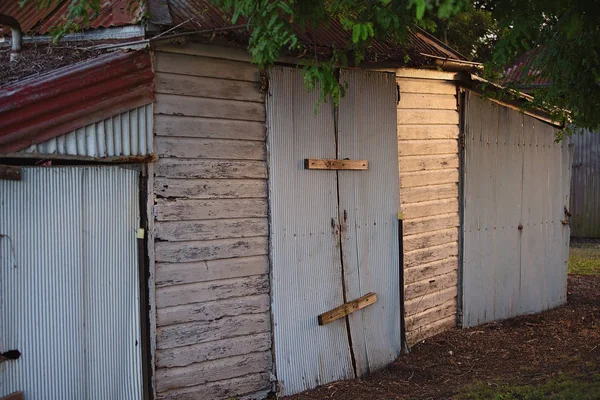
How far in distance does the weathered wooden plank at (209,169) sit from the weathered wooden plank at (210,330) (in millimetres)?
1230

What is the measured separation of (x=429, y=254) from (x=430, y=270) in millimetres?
198

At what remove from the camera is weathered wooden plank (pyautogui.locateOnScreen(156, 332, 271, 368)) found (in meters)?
5.54

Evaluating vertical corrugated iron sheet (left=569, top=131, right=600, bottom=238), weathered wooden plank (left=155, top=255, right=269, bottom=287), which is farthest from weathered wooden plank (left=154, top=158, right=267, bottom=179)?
vertical corrugated iron sheet (left=569, top=131, right=600, bottom=238)

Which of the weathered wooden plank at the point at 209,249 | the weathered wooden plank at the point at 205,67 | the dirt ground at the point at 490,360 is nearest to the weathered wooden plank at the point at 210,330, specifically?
the weathered wooden plank at the point at 209,249

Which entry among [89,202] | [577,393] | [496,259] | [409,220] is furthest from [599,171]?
[89,202]

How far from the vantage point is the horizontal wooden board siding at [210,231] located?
5539 mm

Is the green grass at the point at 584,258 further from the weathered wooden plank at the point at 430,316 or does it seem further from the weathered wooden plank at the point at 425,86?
the weathered wooden plank at the point at 425,86

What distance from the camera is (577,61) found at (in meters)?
6.61

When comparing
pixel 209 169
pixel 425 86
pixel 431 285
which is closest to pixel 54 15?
pixel 209 169

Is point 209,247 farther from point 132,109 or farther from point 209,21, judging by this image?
point 209,21

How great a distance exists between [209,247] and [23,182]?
5.43 ft

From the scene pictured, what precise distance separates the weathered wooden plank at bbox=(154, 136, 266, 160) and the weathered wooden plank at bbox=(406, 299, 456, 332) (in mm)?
3017

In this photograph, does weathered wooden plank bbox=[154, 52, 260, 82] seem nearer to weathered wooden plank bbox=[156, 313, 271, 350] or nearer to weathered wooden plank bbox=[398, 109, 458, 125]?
weathered wooden plank bbox=[156, 313, 271, 350]

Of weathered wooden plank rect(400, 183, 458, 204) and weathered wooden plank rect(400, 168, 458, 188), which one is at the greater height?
weathered wooden plank rect(400, 168, 458, 188)
